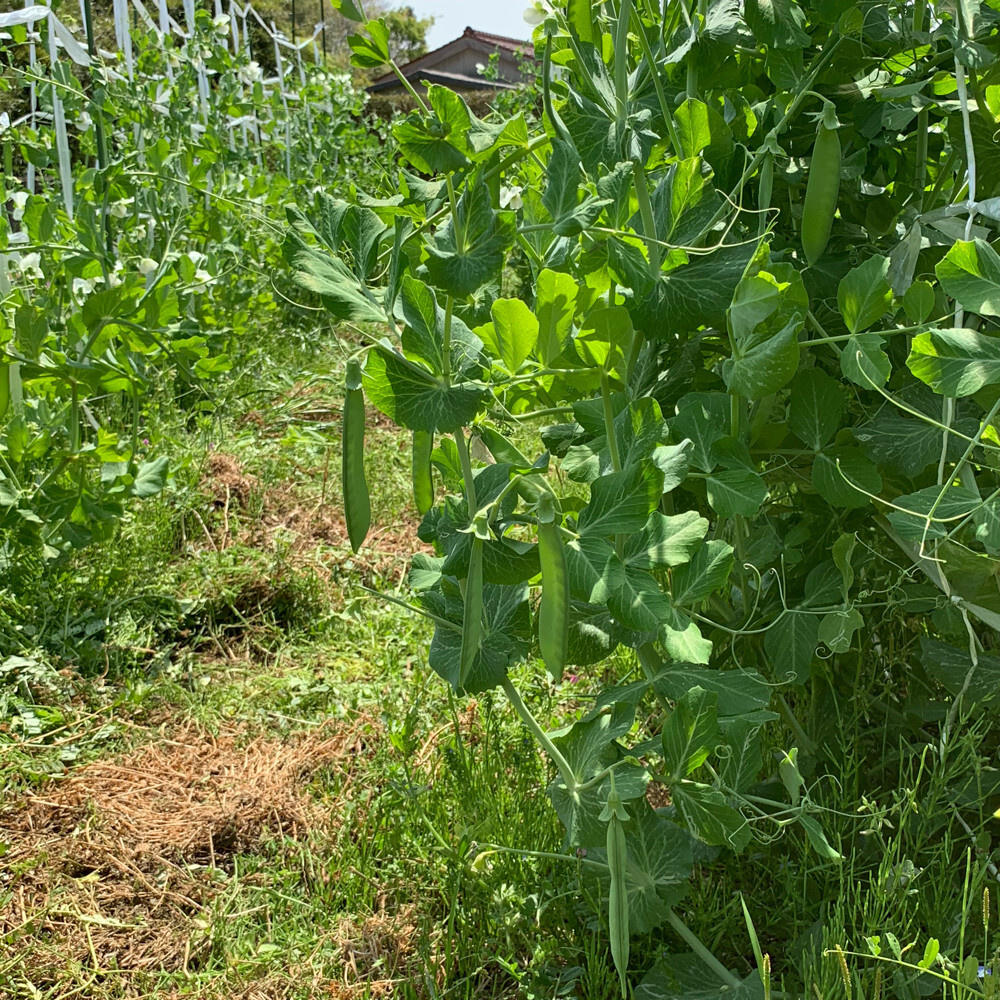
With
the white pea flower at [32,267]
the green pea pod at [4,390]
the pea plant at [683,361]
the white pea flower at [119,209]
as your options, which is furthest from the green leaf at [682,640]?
the white pea flower at [119,209]

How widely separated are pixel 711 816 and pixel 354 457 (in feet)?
1.73

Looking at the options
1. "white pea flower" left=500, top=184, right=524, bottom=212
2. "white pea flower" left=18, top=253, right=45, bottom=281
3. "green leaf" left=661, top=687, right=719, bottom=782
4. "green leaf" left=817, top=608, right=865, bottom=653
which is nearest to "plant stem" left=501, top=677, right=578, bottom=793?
"green leaf" left=661, top=687, right=719, bottom=782

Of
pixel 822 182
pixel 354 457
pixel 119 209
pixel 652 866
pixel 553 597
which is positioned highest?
pixel 119 209

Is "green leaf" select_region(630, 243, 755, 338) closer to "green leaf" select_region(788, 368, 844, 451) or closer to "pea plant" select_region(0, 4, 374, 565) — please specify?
"green leaf" select_region(788, 368, 844, 451)

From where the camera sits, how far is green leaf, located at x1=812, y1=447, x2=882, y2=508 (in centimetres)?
113

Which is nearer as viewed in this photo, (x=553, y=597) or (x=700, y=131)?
(x=553, y=597)

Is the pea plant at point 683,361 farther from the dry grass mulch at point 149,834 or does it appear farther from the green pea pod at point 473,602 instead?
the dry grass mulch at point 149,834

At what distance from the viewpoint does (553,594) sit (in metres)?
0.87

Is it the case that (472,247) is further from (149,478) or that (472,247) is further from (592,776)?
(149,478)

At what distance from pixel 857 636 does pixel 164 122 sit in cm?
297

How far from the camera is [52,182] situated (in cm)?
337

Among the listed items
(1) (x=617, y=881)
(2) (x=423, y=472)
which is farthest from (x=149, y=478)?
(1) (x=617, y=881)

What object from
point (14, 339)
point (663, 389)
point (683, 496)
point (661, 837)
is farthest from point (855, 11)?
point (14, 339)

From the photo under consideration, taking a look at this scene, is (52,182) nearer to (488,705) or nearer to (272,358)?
(272,358)
